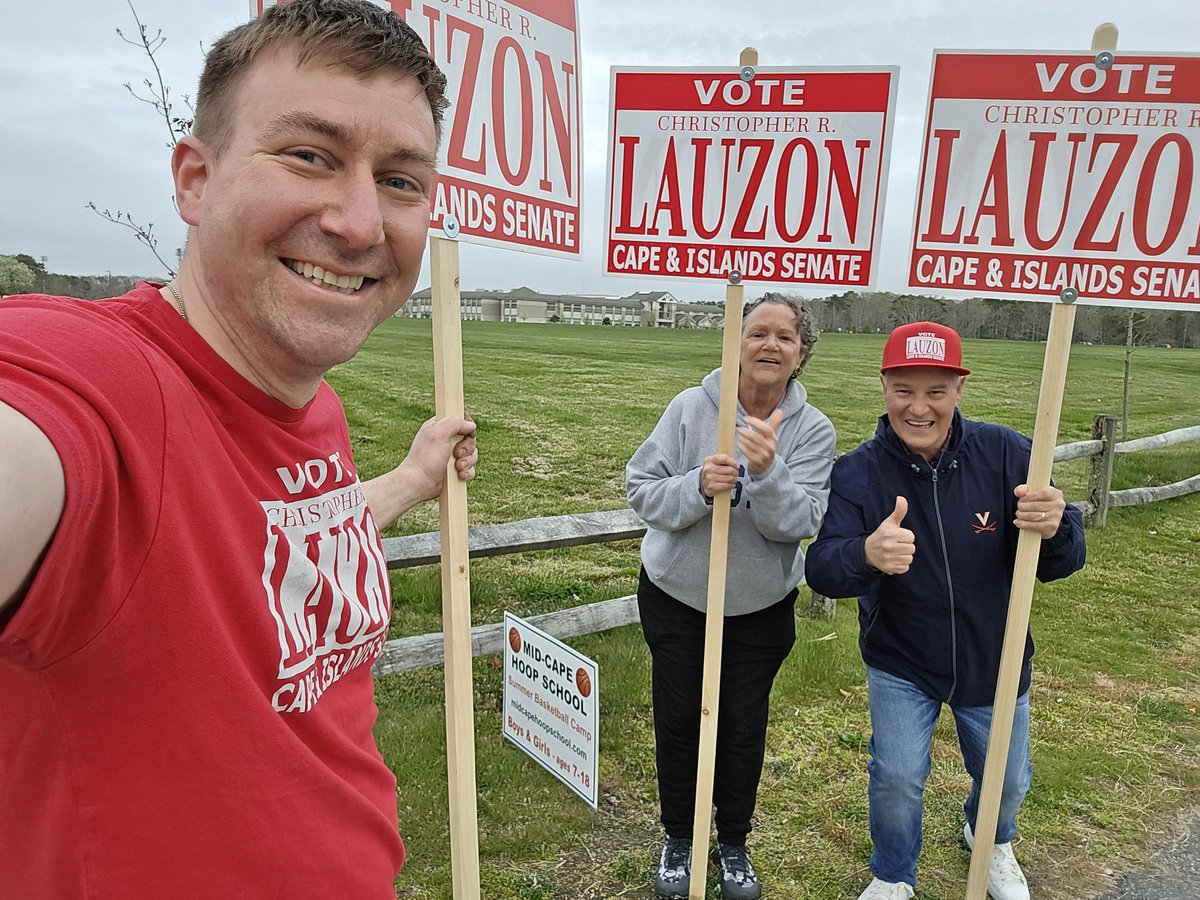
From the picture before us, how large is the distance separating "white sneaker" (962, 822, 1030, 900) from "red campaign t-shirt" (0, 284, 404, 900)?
3130 mm

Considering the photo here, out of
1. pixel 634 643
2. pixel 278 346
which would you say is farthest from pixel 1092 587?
pixel 278 346

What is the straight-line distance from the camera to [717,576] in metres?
2.73

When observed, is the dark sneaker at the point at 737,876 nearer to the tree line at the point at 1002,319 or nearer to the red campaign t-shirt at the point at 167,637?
the red campaign t-shirt at the point at 167,637

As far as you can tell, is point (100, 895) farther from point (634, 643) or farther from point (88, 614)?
point (634, 643)

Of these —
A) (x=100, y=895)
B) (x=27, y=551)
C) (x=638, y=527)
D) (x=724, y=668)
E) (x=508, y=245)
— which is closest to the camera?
(x=27, y=551)

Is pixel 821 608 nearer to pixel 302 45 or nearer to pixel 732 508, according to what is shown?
pixel 732 508

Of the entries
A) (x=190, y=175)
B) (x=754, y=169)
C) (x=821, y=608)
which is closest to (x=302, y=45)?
(x=190, y=175)

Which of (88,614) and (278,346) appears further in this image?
(278,346)

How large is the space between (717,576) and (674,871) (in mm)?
1513

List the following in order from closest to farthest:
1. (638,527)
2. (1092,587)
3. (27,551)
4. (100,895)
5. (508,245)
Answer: (27,551), (100,895), (508,245), (638,527), (1092,587)

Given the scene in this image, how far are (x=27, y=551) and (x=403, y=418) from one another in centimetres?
1197

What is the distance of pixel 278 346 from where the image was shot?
1286mm

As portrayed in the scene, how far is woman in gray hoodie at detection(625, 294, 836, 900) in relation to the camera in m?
3.00

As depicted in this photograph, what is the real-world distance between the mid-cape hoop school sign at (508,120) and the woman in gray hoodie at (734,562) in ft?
2.93
